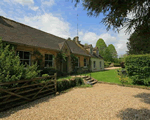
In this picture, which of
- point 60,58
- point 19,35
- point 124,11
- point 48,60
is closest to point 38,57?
point 48,60

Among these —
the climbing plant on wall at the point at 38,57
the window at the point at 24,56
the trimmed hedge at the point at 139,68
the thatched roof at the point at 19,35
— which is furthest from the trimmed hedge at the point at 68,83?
the thatched roof at the point at 19,35

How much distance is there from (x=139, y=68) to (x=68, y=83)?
6.76 m

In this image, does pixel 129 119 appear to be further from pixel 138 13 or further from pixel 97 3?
pixel 97 3

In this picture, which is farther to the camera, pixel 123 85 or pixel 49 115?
pixel 123 85

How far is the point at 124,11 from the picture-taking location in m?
3.44

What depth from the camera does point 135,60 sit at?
8.49 metres

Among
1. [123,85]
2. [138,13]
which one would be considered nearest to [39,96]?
Answer: [138,13]

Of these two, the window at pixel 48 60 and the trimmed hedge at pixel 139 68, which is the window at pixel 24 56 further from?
the trimmed hedge at pixel 139 68

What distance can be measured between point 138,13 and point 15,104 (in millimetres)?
7214

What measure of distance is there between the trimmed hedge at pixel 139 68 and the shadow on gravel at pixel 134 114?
16.0 feet

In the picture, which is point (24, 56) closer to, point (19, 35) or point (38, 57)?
point (38, 57)

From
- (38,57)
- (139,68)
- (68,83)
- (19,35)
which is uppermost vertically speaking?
(19,35)

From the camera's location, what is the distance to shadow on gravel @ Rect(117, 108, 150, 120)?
140 inches

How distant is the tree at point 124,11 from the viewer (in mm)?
3298
